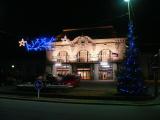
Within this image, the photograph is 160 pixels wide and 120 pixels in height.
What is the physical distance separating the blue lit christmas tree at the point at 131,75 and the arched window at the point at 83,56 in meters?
38.5

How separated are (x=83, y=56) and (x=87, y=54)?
959 millimetres

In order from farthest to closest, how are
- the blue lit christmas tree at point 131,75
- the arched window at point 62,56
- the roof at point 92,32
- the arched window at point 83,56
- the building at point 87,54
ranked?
1. the arched window at point 62,56
2. the arched window at point 83,56
3. the roof at point 92,32
4. the building at point 87,54
5. the blue lit christmas tree at point 131,75

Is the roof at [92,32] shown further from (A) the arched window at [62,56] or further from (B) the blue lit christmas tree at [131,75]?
(B) the blue lit christmas tree at [131,75]

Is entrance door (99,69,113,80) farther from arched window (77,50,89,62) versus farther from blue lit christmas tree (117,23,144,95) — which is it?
blue lit christmas tree (117,23,144,95)

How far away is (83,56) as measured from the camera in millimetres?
66688

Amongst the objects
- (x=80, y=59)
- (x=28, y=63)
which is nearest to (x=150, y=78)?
(x=80, y=59)

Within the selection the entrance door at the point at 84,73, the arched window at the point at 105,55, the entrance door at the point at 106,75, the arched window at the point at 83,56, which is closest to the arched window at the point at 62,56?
the arched window at the point at 83,56

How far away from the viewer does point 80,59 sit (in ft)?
219

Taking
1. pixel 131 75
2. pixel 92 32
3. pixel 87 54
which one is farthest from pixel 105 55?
pixel 131 75

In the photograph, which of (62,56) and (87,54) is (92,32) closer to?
(87,54)

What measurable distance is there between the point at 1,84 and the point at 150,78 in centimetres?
2925

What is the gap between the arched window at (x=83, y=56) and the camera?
217 feet

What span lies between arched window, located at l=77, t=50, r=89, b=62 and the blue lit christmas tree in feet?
126

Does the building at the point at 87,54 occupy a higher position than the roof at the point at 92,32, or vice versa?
the roof at the point at 92,32
